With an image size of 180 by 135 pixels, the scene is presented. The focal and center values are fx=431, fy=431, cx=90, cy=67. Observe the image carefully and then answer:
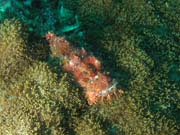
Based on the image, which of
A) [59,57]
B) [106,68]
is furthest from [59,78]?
[106,68]

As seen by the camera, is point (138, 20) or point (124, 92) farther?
point (138, 20)

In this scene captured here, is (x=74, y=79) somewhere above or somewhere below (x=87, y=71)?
below

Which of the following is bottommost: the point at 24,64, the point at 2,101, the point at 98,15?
the point at 2,101

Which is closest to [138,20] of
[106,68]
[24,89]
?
[106,68]

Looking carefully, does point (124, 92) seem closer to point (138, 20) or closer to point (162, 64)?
point (162, 64)

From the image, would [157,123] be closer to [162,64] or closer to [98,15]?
[162,64]

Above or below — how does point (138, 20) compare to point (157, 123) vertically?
above
